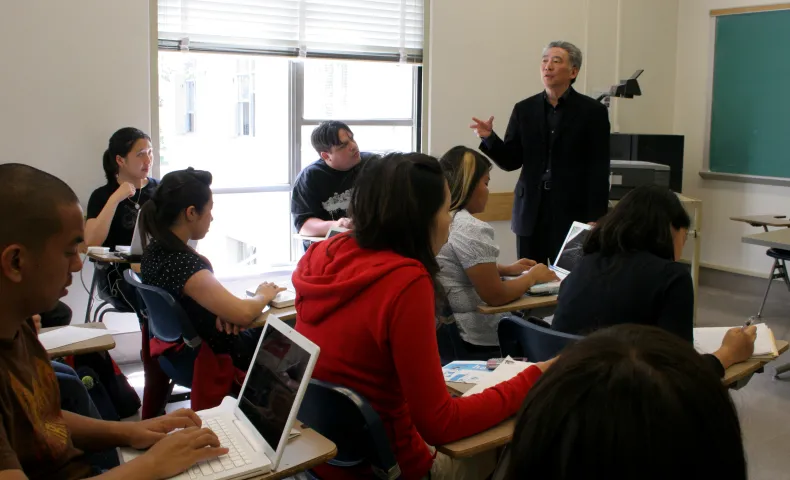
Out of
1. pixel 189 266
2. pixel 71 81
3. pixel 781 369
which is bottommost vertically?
pixel 781 369

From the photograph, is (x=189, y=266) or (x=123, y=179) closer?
(x=189, y=266)

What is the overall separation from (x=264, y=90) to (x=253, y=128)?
255 mm

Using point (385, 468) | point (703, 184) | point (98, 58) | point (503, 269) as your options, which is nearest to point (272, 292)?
point (503, 269)

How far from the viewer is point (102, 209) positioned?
3.70m

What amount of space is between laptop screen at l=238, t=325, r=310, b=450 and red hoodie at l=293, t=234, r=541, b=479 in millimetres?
158

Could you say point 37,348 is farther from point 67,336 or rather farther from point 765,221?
point 765,221

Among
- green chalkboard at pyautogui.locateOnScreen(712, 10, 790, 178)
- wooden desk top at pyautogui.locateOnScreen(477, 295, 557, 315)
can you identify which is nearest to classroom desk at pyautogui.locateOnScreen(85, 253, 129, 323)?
wooden desk top at pyautogui.locateOnScreen(477, 295, 557, 315)

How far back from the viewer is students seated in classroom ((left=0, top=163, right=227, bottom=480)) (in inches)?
47.4

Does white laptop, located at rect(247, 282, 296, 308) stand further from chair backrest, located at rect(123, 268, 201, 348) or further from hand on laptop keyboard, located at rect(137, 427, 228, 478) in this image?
hand on laptop keyboard, located at rect(137, 427, 228, 478)

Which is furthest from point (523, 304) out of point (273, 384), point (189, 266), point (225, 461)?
point (225, 461)

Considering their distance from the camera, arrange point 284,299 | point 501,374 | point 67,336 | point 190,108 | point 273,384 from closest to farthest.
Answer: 1. point 273,384
2. point 501,374
3. point 67,336
4. point 284,299
5. point 190,108

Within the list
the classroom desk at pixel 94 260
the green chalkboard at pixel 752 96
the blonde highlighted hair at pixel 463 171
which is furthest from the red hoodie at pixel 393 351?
the green chalkboard at pixel 752 96

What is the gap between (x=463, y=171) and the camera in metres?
2.78

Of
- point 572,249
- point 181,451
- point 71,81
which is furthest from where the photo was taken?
point 71,81
